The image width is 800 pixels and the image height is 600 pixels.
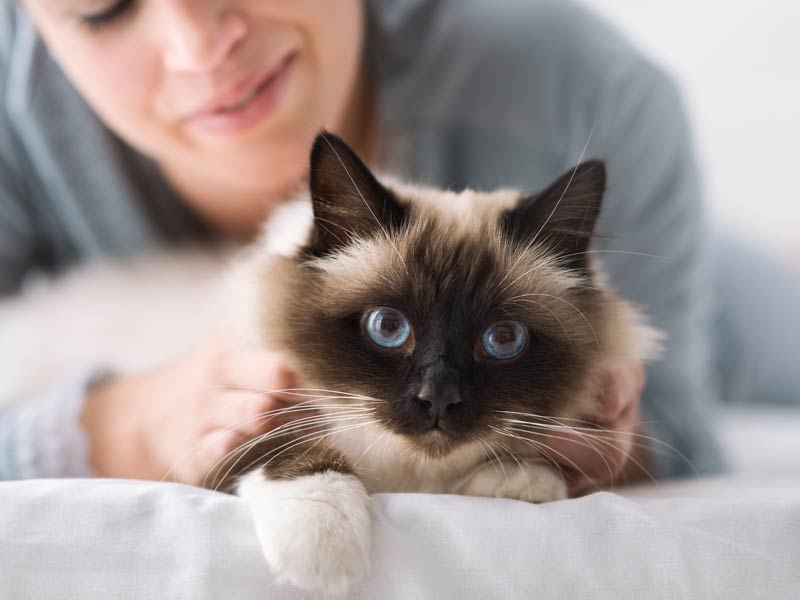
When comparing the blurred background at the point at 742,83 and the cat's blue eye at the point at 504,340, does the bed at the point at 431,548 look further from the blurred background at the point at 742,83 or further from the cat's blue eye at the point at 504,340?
the blurred background at the point at 742,83

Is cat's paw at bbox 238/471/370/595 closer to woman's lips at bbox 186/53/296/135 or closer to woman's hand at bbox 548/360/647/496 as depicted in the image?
woman's hand at bbox 548/360/647/496

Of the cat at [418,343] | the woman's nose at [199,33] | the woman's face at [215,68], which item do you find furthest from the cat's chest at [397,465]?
the woman's nose at [199,33]

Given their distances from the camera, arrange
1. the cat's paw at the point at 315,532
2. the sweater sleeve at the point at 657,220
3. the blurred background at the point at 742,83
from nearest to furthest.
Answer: the cat's paw at the point at 315,532, the sweater sleeve at the point at 657,220, the blurred background at the point at 742,83

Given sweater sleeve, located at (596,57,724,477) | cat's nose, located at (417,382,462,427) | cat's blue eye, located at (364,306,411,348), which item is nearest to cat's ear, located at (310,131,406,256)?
cat's blue eye, located at (364,306,411,348)

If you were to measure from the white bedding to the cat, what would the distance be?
0.18ft

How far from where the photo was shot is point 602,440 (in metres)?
1.12

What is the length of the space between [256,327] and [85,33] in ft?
2.32

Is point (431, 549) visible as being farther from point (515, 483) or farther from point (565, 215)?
point (565, 215)

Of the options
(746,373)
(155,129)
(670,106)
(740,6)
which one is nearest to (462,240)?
(155,129)

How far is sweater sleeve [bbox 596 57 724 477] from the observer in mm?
1718

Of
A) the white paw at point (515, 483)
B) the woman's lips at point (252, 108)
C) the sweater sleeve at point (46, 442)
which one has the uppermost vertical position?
the woman's lips at point (252, 108)

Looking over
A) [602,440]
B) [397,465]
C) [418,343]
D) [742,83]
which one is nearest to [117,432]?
[397,465]

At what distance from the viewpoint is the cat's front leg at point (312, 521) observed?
87 centimetres

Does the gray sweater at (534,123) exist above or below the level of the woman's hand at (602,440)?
above
